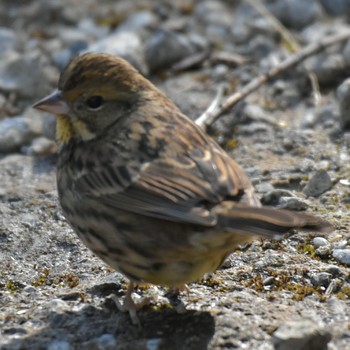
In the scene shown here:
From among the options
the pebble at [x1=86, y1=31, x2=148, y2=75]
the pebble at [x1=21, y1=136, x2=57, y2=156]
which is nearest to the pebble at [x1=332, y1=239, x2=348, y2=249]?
the pebble at [x1=21, y1=136, x2=57, y2=156]

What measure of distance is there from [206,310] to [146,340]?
37 cm

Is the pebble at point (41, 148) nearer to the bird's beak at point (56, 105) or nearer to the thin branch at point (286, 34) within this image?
the bird's beak at point (56, 105)

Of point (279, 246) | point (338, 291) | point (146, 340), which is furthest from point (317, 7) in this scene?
point (146, 340)

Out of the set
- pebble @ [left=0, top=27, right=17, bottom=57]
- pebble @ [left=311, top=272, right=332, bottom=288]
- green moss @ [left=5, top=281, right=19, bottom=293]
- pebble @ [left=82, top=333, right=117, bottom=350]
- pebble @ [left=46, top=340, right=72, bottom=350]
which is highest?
pebble @ [left=0, top=27, right=17, bottom=57]

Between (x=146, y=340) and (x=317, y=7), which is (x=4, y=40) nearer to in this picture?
(x=317, y=7)

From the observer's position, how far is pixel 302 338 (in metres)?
3.72

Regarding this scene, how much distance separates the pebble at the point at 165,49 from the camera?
730 cm

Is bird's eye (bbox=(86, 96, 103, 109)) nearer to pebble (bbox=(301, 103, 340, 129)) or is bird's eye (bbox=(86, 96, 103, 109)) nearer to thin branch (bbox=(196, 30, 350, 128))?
thin branch (bbox=(196, 30, 350, 128))

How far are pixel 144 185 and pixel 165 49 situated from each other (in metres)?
3.31

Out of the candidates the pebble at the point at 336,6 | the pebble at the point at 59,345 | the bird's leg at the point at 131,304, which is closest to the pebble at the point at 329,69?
the pebble at the point at 336,6

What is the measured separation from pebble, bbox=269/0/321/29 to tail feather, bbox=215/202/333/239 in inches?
166

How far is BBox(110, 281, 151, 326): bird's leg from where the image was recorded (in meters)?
4.24

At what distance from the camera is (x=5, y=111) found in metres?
6.78

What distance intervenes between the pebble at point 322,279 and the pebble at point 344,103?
1.86 metres
